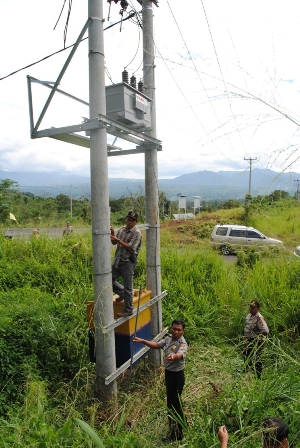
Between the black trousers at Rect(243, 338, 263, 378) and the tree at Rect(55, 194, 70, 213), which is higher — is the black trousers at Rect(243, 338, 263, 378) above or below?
below

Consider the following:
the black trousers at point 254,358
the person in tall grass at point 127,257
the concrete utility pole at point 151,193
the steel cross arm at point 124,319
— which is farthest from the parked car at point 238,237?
the person in tall grass at point 127,257

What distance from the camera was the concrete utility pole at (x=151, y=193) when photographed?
4.76 meters

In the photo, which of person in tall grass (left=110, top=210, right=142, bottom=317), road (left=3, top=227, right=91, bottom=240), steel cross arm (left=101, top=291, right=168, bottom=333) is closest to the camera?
steel cross arm (left=101, top=291, right=168, bottom=333)

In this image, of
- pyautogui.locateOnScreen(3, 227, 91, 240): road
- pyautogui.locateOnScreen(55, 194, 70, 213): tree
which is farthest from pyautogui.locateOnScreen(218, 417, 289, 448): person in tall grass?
pyautogui.locateOnScreen(55, 194, 70, 213): tree

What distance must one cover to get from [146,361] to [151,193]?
7.60ft

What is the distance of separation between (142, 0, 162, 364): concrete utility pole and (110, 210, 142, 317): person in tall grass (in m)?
0.71

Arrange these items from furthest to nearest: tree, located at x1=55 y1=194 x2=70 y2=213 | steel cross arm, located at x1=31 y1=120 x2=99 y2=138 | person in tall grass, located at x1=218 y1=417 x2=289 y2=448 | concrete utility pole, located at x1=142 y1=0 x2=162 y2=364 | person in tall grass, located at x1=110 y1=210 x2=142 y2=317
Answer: tree, located at x1=55 y1=194 x2=70 y2=213 → concrete utility pole, located at x1=142 y1=0 x2=162 y2=364 → person in tall grass, located at x1=110 y1=210 x2=142 y2=317 → steel cross arm, located at x1=31 y1=120 x2=99 y2=138 → person in tall grass, located at x1=218 y1=417 x2=289 y2=448

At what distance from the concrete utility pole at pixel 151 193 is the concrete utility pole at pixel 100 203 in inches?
49.0

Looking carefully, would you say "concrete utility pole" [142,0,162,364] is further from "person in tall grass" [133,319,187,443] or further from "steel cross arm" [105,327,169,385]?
"person in tall grass" [133,319,187,443]

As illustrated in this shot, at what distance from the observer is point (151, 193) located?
490cm

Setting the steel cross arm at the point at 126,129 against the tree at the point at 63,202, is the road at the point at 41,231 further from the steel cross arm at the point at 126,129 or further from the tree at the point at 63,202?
the tree at the point at 63,202

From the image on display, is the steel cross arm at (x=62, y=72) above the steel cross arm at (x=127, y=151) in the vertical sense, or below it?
above

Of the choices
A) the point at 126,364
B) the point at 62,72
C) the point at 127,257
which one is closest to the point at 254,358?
the point at 126,364

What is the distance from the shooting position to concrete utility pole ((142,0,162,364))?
15.6 ft
